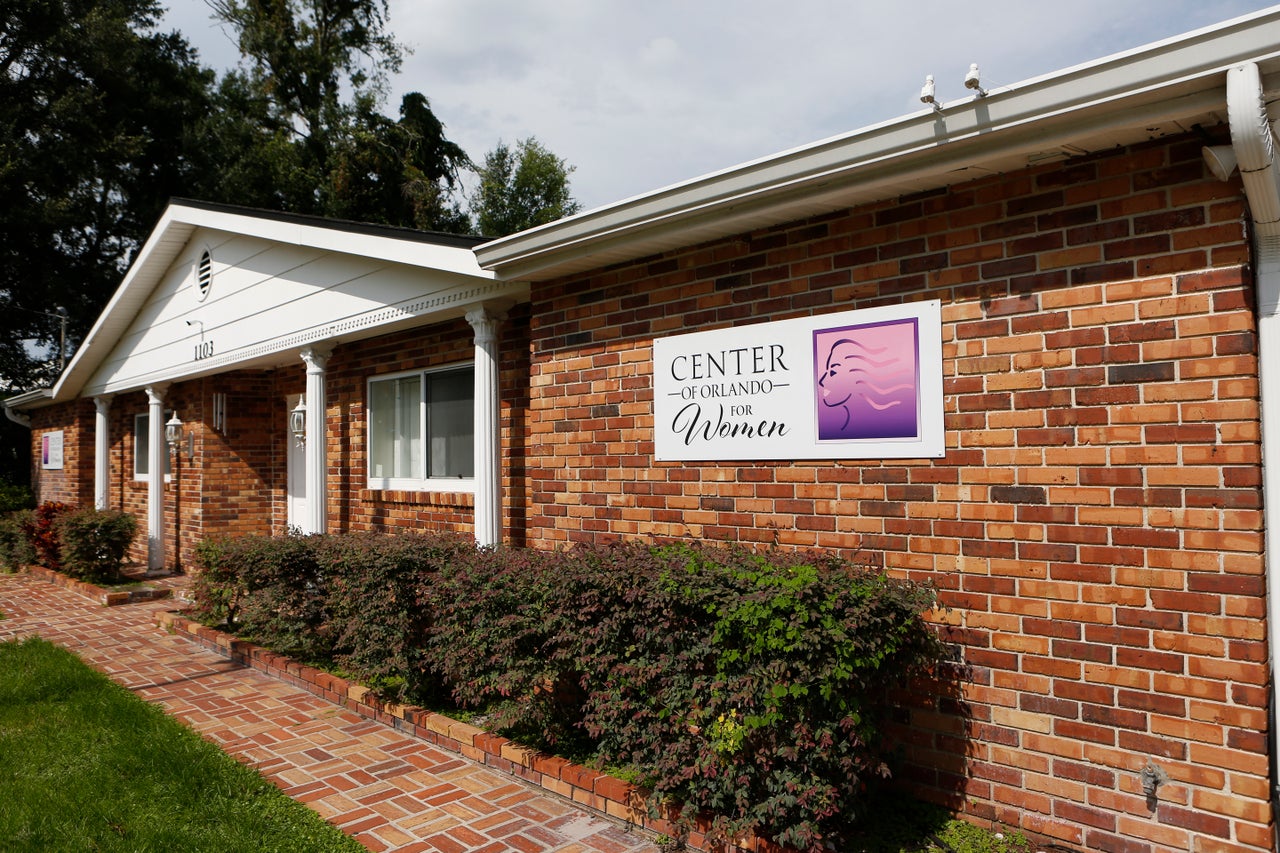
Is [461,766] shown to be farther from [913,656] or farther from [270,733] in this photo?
[913,656]

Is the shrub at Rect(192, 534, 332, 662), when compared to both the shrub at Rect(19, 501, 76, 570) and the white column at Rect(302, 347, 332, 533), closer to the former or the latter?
the white column at Rect(302, 347, 332, 533)

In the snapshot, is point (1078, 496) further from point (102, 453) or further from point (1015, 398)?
point (102, 453)

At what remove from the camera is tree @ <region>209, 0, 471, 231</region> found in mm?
25891

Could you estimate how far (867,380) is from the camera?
4.14 m

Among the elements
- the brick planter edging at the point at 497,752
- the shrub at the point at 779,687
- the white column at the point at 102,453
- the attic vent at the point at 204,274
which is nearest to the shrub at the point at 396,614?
the brick planter edging at the point at 497,752

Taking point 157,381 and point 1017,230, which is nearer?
point 1017,230

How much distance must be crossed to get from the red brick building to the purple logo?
0.02 meters

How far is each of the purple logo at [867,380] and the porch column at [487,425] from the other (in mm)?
3061

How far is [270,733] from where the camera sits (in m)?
5.46

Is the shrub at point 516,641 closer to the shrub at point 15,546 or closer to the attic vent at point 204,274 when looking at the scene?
the attic vent at point 204,274

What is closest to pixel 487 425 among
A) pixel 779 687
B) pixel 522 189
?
pixel 779 687

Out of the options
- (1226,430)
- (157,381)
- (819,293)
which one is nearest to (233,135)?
(157,381)

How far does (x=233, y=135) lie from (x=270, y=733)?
2565cm

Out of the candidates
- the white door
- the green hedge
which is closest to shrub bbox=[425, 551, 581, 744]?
the green hedge
